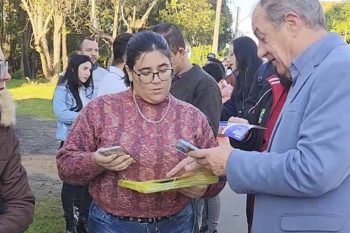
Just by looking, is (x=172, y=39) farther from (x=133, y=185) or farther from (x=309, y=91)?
(x=309, y=91)

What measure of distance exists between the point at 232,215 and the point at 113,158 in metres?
4.31

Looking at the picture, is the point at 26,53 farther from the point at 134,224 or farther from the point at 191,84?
the point at 134,224

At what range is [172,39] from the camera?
13.0 ft

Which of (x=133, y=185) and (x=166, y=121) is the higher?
(x=166, y=121)

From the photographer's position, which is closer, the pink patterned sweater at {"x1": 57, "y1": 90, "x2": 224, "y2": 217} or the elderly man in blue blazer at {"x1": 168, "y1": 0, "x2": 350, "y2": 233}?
the elderly man in blue blazer at {"x1": 168, "y1": 0, "x2": 350, "y2": 233}

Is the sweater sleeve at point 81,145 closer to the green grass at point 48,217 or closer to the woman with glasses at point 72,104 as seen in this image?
the woman with glasses at point 72,104

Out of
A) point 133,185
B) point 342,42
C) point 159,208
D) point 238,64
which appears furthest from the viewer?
point 238,64

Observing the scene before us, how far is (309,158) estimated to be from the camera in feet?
6.19

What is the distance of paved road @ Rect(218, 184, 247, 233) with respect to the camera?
5996mm

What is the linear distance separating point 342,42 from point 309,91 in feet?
0.88

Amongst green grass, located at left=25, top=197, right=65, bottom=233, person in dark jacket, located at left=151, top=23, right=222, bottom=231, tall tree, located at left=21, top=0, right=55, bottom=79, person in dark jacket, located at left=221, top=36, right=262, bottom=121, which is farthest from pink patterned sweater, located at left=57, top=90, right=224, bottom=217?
tall tree, located at left=21, top=0, right=55, bottom=79

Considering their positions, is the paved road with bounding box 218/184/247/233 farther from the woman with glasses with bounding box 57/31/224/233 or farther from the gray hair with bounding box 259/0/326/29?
the gray hair with bounding box 259/0/326/29

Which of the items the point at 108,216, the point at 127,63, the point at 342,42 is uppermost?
the point at 342,42

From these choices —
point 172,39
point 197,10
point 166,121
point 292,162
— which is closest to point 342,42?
point 292,162
